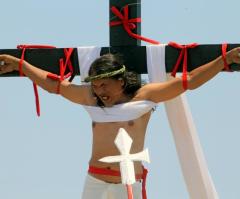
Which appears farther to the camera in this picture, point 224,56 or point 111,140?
point 111,140

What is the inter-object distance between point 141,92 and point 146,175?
382mm

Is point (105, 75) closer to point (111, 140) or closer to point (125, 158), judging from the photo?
point (111, 140)

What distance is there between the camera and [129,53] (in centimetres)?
457

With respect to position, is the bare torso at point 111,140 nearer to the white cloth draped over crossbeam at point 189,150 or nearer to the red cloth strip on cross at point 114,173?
the red cloth strip on cross at point 114,173

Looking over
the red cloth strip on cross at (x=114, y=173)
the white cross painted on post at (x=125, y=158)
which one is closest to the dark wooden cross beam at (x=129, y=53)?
the red cloth strip on cross at (x=114, y=173)

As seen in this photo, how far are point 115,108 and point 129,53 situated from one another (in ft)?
0.92

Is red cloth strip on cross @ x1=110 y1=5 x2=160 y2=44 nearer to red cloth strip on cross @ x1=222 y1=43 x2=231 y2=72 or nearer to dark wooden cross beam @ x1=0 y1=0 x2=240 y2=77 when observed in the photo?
dark wooden cross beam @ x1=0 y1=0 x2=240 y2=77

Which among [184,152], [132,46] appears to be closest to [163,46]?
[132,46]

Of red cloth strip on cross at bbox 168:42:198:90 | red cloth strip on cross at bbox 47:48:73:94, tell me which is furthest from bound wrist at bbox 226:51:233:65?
red cloth strip on cross at bbox 47:48:73:94

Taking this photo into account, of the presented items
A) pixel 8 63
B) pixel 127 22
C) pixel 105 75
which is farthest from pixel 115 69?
pixel 8 63

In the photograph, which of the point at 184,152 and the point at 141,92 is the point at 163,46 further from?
the point at 184,152

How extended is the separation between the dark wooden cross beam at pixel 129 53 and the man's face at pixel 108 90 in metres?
0.14

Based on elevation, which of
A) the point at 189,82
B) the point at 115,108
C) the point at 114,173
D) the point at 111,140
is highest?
the point at 189,82

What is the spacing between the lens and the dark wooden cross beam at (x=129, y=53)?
4.46 m
